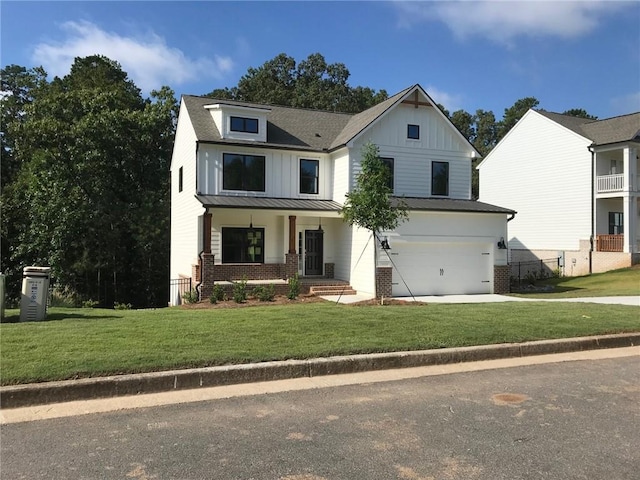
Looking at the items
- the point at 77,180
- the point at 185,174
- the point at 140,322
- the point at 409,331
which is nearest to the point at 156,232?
the point at 77,180

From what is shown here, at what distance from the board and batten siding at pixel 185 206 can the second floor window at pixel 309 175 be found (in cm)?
451

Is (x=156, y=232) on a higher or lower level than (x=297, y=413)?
higher

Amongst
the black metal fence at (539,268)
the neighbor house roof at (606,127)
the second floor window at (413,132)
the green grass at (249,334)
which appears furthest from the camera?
the black metal fence at (539,268)

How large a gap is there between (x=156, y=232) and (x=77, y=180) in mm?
5329

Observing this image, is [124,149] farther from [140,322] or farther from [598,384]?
[598,384]

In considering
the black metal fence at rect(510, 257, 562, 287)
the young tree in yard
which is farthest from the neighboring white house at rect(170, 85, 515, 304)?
the black metal fence at rect(510, 257, 562, 287)

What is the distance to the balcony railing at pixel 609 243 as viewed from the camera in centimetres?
2797

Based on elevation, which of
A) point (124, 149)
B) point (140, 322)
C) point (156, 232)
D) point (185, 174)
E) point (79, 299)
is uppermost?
point (124, 149)

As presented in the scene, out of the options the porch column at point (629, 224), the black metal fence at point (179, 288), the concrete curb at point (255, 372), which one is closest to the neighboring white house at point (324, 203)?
the black metal fence at point (179, 288)

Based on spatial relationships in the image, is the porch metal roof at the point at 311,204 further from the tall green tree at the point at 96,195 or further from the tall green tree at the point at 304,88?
the tall green tree at the point at 304,88

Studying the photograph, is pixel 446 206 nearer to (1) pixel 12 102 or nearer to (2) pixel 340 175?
(2) pixel 340 175

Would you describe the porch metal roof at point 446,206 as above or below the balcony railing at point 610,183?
below

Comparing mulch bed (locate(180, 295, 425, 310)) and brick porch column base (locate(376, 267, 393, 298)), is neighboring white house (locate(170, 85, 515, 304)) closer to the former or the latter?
brick porch column base (locate(376, 267, 393, 298))

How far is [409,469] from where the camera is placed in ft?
13.7
